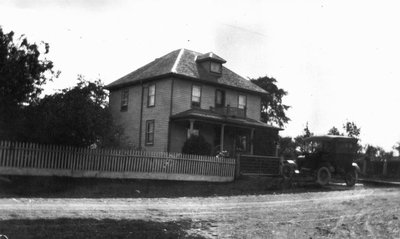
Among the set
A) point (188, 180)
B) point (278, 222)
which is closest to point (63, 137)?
point (188, 180)

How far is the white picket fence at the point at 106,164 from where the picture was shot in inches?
689

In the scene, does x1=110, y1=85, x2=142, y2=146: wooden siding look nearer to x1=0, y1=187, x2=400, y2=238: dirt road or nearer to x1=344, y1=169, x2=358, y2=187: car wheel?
x1=344, y1=169, x2=358, y2=187: car wheel

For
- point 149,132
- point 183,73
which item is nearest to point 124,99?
point 149,132

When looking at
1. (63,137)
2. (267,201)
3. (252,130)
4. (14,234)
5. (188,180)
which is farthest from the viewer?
(252,130)

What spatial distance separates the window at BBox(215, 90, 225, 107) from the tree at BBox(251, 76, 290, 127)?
88.0 ft

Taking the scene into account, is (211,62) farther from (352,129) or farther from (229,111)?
(352,129)

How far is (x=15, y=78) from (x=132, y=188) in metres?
6.80

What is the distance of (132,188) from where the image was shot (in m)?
18.2

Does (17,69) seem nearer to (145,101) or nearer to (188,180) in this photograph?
(188,180)

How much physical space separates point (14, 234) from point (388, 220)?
8.41 metres

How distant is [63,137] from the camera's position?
62.5 ft

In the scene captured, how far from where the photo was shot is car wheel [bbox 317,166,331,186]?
21.8 meters

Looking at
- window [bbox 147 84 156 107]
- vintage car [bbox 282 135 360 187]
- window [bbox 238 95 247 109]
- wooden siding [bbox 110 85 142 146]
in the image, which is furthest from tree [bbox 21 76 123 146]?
window [bbox 238 95 247 109]

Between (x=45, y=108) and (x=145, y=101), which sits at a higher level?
(x=145, y=101)
